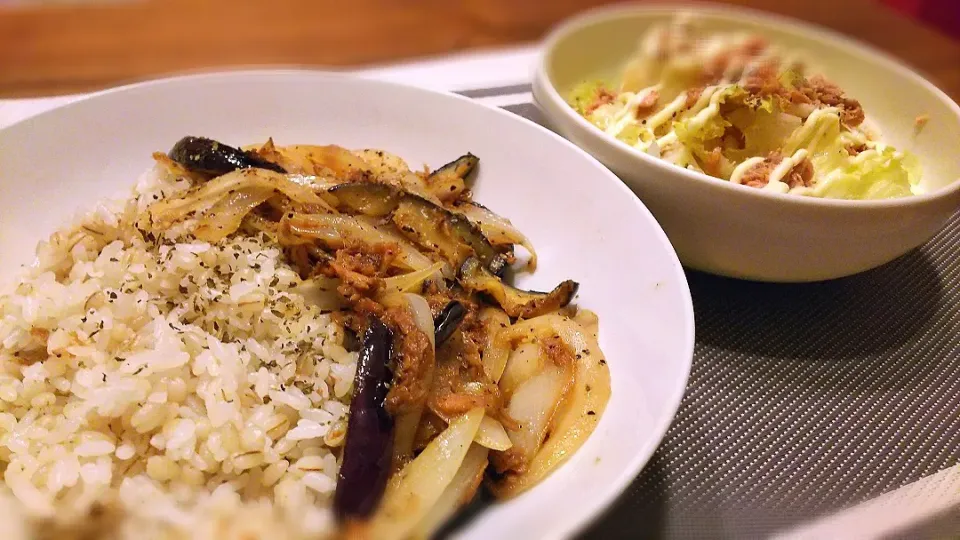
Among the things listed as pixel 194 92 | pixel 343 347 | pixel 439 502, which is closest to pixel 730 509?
pixel 439 502

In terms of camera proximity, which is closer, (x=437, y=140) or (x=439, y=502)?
(x=439, y=502)

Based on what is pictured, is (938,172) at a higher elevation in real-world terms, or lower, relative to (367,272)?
lower

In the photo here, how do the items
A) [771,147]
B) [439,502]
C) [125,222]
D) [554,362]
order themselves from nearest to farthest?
[439,502] → [554,362] → [125,222] → [771,147]

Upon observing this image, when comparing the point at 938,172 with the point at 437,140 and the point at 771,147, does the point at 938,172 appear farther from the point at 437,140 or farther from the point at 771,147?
the point at 437,140

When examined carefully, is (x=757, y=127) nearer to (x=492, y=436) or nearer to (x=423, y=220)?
(x=423, y=220)

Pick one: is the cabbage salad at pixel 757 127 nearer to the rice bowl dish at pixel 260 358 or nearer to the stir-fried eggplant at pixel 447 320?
the rice bowl dish at pixel 260 358

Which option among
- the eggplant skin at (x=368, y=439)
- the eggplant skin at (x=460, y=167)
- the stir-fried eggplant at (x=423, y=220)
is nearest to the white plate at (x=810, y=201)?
the eggplant skin at (x=460, y=167)

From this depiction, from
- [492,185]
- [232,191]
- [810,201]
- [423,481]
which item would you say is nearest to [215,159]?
[232,191]

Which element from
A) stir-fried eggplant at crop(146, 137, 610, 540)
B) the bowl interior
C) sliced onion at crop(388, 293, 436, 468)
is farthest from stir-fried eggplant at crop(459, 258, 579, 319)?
the bowl interior
